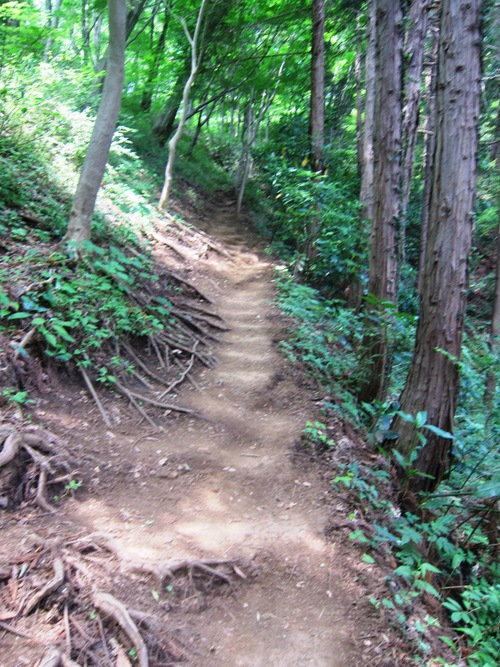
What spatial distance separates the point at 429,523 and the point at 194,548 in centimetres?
257

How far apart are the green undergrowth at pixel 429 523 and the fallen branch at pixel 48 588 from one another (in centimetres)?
222

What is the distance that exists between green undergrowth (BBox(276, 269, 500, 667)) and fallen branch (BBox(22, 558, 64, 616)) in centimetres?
222

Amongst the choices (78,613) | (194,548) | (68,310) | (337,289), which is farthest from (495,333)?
(78,613)

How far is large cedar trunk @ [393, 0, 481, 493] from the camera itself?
4980mm

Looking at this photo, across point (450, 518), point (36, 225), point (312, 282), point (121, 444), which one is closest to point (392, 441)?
point (450, 518)

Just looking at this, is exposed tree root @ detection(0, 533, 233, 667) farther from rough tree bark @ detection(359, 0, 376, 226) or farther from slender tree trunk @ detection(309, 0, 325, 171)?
slender tree trunk @ detection(309, 0, 325, 171)

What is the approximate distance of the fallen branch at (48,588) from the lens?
8.78 feet

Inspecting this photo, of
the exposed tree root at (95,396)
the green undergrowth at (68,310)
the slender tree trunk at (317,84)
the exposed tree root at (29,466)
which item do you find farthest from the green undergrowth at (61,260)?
the slender tree trunk at (317,84)

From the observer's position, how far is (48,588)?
2748 mm

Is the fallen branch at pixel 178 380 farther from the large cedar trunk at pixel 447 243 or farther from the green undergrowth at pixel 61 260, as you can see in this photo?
the large cedar trunk at pixel 447 243

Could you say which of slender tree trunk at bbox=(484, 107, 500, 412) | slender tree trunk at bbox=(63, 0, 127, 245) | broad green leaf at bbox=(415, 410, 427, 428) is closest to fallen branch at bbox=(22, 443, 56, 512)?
broad green leaf at bbox=(415, 410, 427, 428)

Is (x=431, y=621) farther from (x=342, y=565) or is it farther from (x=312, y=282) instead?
(x=312, y=282)

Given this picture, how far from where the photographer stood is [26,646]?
2.48 metres

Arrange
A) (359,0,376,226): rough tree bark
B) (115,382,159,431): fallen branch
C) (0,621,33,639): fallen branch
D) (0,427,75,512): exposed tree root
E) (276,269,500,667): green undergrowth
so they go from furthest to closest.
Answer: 1. (359,0,376,226): rough tree bark
2. (115,382,159,431): fallen branch
3. (276,269,500,667): green undergrowth
4. (0,427,75,512): exposed tree root
5. (0,621,33,639): fallen branch
